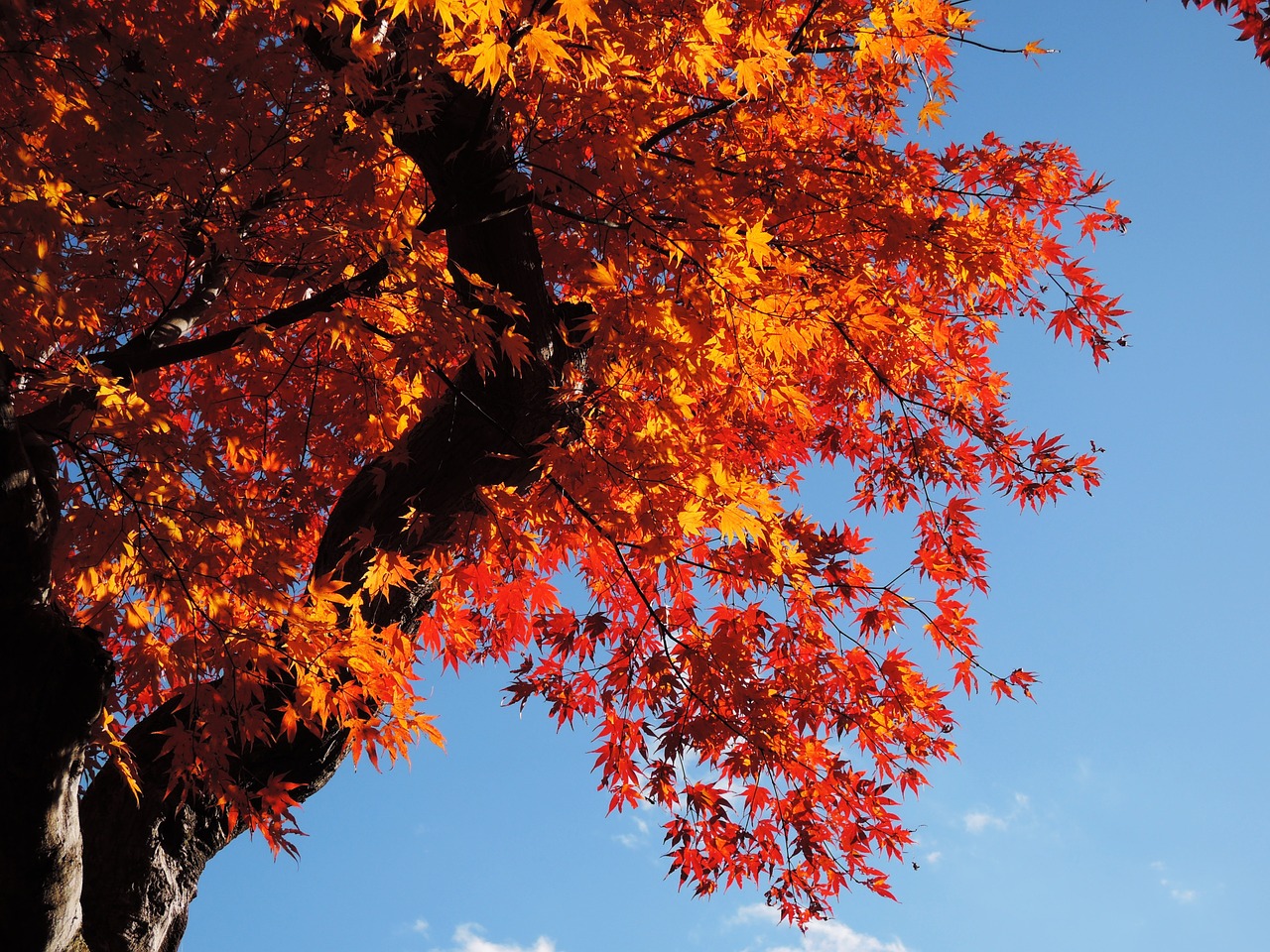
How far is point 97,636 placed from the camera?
289 centimetres

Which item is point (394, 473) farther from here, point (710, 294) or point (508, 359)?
point (710, 294)

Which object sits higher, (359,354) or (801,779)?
(359,354)

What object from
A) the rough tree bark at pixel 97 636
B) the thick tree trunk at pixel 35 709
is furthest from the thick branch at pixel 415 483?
the thick tree trunk at pixel 35 709

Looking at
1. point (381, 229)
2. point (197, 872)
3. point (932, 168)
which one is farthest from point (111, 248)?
point (932, 168)

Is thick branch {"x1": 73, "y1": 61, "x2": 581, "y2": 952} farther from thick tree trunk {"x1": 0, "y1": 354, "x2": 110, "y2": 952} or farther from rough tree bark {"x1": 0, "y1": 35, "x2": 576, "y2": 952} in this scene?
thick tree trunk {"x1": 0, "y1": 354, "x2": 110, "y2": 952}

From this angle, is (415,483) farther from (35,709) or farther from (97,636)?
(35,709)

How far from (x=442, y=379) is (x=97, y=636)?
2.31 m

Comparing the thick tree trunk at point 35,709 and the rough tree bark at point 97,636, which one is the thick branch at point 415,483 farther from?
the thick tree trunk at point 35,709

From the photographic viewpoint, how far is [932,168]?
5367mm

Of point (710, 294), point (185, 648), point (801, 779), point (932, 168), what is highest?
point (932, 168)

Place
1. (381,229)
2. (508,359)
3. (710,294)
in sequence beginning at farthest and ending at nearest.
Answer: (508,359), (710,294), (381,229)

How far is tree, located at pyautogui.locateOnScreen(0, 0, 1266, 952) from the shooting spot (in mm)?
3598

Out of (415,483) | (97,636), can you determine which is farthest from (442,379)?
(97,636)

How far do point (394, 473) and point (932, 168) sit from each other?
12.1 ft
